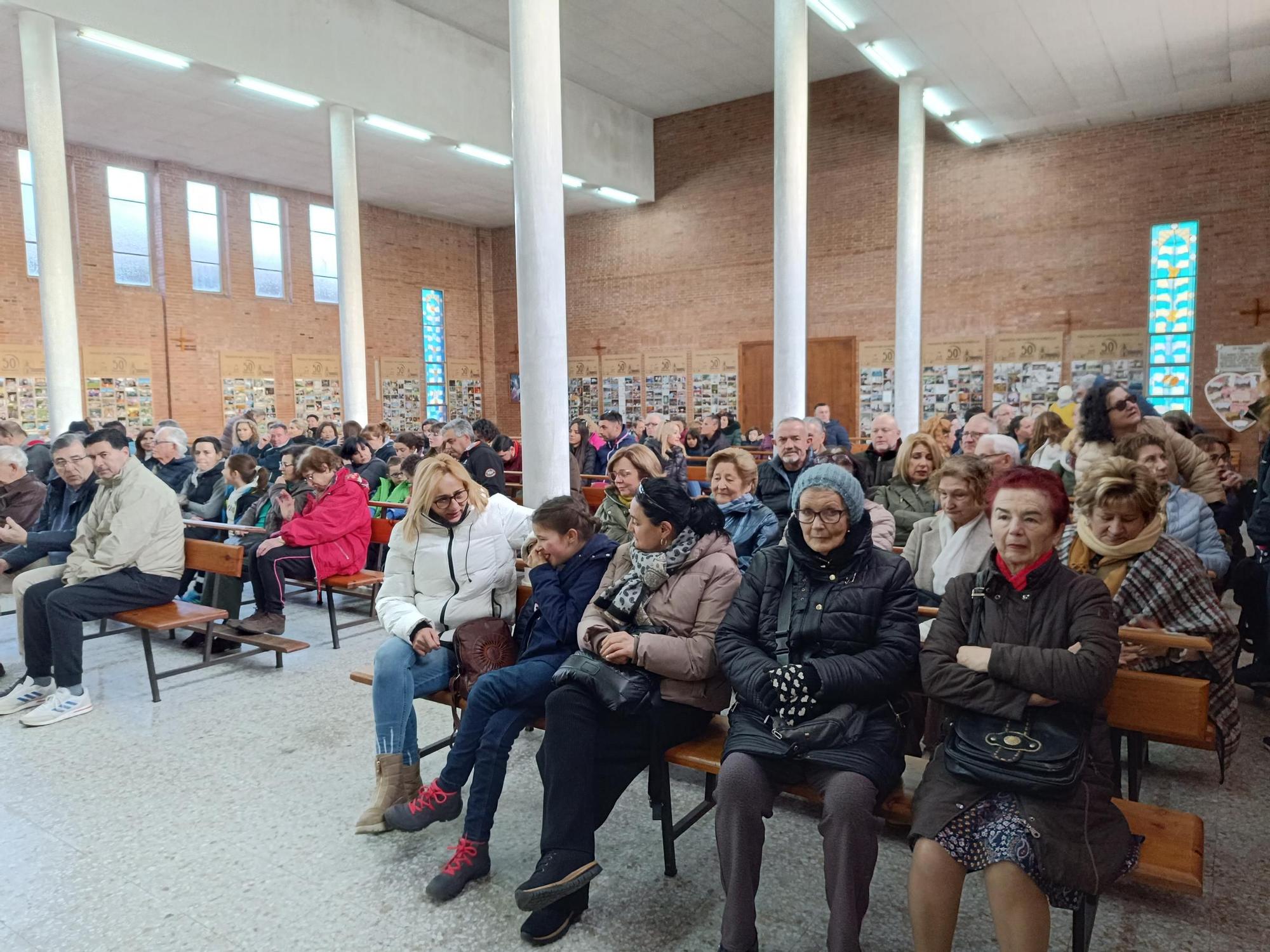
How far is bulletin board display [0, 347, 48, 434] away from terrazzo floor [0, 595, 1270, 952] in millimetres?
11547

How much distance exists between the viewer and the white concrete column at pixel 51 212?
30.2ft

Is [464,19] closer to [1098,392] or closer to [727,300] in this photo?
[727,300]

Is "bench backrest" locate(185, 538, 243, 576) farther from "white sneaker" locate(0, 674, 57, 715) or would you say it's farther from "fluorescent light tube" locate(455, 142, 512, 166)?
"fluorescent light tube" locate(455, 142, 512, 166)

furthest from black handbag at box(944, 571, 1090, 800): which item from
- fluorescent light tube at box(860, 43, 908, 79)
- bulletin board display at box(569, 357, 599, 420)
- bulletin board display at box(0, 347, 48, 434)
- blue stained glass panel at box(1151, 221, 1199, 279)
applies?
bulletin board display at box(569, 357, 599, 420)

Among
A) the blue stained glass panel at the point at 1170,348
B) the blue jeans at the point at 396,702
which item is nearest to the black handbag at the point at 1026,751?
the blue jeans at the point at 396,702

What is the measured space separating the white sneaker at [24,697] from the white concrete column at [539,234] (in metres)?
3.05

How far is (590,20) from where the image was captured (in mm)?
12656

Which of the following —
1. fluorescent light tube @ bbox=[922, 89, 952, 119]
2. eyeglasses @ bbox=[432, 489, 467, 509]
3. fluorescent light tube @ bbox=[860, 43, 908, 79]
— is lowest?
eyeglasses @ bbox=[432, 489, 467, 509]

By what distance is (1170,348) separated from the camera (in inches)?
515

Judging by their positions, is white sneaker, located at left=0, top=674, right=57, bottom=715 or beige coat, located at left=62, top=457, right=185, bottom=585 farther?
beige coat, located at left=62, top=457, right=185, bottom=585

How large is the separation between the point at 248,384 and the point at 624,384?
295 inches

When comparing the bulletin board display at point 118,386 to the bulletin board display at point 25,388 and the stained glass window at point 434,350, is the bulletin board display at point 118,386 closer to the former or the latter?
the bulletin board display at point 25,388

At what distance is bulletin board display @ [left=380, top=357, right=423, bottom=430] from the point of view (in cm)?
1881

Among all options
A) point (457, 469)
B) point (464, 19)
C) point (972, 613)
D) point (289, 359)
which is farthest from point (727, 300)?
point (972, 613)
